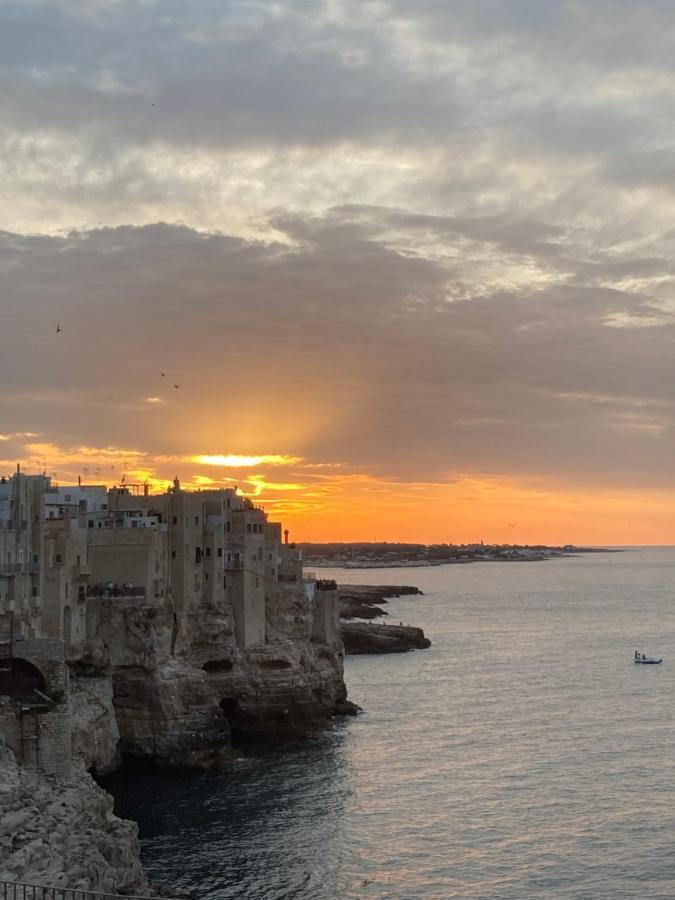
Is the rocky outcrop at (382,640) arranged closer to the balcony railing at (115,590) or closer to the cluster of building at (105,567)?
the cluster of building at (105,567)

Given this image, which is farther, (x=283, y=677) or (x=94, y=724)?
(x=283, y=677)

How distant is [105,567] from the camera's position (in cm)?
6819

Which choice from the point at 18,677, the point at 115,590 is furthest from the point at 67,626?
the point at 18,677

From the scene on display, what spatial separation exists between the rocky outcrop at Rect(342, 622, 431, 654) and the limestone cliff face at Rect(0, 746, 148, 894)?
8097 centimetres

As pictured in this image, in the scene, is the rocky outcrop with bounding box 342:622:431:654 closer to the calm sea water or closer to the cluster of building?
the calm sea water

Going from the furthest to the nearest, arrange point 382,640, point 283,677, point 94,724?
point 382,640, point 283,677, point 94,724

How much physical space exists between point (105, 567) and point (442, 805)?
24673 mm

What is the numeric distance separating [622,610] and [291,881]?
15362cm

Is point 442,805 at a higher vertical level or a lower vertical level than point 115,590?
lower

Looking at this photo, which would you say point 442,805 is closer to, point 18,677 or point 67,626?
point 18,677

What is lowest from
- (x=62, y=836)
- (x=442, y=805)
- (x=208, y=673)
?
(x=442, y=805)

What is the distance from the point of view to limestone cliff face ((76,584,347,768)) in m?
64.0

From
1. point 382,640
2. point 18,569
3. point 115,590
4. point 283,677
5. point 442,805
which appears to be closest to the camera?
point 442,805

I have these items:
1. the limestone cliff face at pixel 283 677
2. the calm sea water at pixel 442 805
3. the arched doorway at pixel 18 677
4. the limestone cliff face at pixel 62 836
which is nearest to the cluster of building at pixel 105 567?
the arched doorway at pixel 18 677
